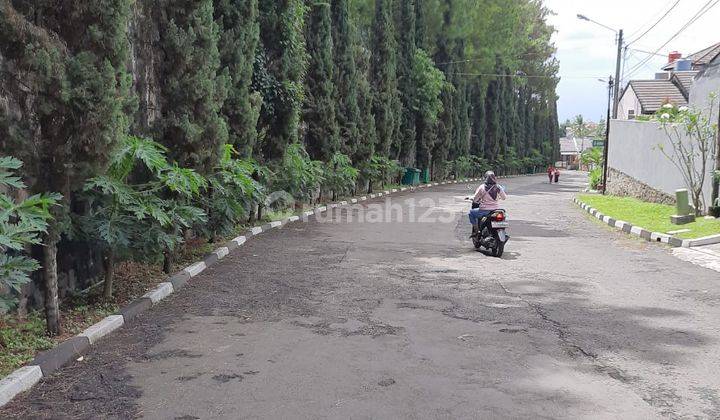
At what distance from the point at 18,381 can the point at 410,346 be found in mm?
3228

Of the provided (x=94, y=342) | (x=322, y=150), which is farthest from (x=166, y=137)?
(x=322, y=150)

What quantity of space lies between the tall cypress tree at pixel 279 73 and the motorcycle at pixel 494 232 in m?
6.32

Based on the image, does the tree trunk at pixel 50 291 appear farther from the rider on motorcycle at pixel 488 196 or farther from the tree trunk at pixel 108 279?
the rider on motorcycle at pixel 488 196

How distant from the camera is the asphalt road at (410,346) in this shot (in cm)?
448

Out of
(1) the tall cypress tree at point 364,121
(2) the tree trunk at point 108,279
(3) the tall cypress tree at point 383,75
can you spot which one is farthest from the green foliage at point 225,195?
(3) the tall cypress tree at point 383,75

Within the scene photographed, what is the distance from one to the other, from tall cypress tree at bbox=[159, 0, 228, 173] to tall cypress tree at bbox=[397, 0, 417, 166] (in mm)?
25442

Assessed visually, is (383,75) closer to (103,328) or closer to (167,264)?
(167,264)

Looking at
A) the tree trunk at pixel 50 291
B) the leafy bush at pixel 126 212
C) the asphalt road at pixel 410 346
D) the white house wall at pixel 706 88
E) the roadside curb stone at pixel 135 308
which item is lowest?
the asphalt road at pixel 410 346

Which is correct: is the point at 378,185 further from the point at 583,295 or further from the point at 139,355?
the point at 139,355

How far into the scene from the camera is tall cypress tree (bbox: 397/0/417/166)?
35094mm

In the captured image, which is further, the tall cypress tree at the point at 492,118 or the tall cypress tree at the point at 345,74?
the tall cypress tree at the point at 492,118

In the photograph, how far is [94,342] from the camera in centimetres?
592

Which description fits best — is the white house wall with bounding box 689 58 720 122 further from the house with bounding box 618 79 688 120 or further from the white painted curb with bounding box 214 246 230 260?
the house with bounding box 618 79 688 120

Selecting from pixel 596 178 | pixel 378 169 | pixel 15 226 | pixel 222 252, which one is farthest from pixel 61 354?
pixel 596 178
